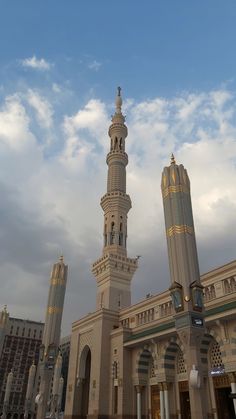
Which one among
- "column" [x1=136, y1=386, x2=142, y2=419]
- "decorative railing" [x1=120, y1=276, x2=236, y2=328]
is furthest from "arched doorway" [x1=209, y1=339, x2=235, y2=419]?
"column" [x1=136, y1=386, x2=142, y2=419]

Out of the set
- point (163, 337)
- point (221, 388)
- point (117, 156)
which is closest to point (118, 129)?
point (117, 156)

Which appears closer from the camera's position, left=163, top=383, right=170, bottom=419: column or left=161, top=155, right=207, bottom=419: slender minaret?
left=161, top=155, right=207, bottom=419: slender minaret

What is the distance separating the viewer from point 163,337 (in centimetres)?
3198

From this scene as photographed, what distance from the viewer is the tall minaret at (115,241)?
46562mm

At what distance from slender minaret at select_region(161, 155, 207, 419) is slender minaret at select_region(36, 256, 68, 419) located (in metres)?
18.0

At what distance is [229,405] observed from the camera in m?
27.8

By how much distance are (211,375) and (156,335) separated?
552 centimetres

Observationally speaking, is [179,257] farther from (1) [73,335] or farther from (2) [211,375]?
(1) [73,335]

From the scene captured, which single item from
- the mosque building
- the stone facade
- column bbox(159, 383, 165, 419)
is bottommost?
column bbox(159, 383, 165, 419)

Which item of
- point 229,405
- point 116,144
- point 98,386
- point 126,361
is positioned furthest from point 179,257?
point 116,144

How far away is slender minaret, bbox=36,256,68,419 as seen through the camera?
115ft

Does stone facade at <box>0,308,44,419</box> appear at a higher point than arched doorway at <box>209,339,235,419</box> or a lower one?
higher

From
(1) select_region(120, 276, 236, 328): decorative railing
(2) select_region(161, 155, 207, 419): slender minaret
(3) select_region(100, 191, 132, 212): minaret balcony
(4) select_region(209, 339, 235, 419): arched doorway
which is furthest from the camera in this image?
(3) select_region(100, 191, 132, 212): minaret balcony

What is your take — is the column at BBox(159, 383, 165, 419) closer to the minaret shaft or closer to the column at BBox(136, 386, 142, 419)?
the column at BBox(136, 386, 142, 419)
